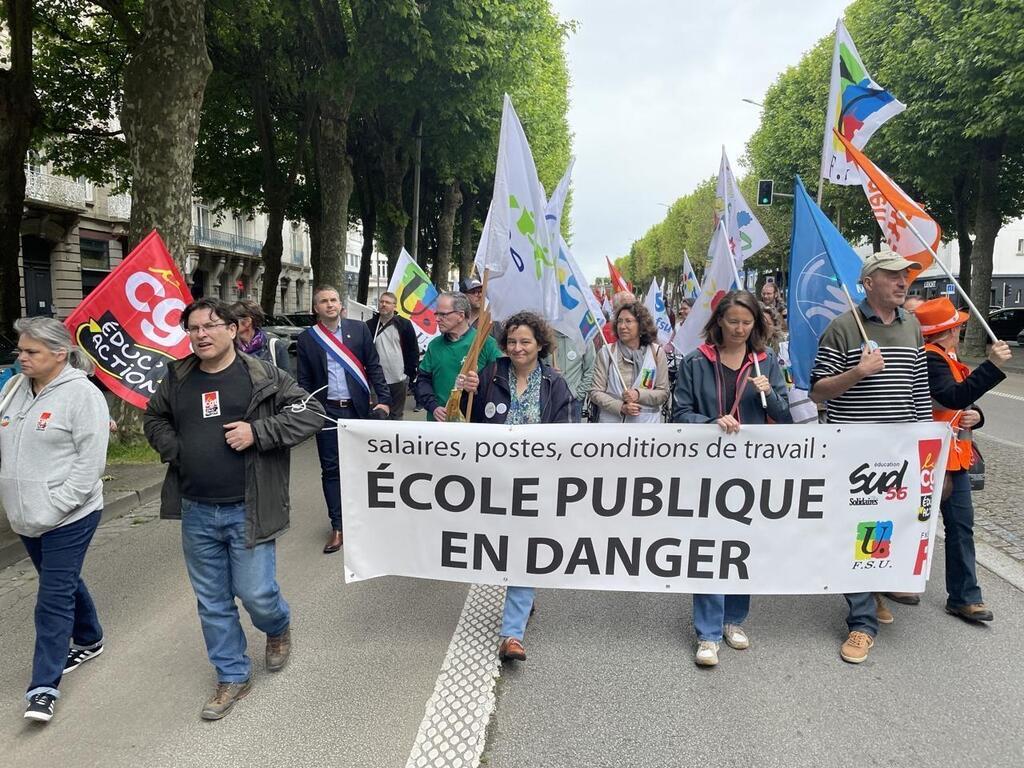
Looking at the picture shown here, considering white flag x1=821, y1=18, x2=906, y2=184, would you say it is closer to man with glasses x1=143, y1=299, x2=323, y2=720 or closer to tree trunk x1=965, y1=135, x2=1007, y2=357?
man with glasses x1=143, y1=299, x2=323, y2=720

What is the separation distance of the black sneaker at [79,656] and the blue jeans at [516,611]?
2090 millimetres

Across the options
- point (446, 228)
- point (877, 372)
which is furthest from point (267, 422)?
point (446, 228)

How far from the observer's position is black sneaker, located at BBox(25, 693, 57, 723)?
2.90 meters

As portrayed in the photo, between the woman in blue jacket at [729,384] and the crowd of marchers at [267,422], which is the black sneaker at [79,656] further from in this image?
the woman in blue jacket at [729,384]

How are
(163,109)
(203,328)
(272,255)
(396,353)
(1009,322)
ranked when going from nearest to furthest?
1. (203,328)
2. (396,353)
3. (163,109)
4. (272,255)
5. (1009,322)

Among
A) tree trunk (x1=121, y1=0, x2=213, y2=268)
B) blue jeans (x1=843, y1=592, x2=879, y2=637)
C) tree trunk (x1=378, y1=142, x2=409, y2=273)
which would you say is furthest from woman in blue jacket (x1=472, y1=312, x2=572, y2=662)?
tree trunk (x1=378, y1=142, x2=409, y2=273)

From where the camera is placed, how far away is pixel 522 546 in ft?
11.6

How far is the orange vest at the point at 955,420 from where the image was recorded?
369cm

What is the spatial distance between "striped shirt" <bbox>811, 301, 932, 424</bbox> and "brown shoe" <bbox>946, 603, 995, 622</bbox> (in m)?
1.13

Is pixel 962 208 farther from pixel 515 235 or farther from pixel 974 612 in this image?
pixel 515 235

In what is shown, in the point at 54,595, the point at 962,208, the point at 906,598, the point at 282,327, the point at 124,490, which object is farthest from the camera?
the point at 962,208

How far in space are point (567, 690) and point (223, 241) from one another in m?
43.5

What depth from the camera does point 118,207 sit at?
30406 millimetres

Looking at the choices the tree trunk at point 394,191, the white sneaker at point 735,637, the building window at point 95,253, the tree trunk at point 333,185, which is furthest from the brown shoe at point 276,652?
the building window at point 95,253
